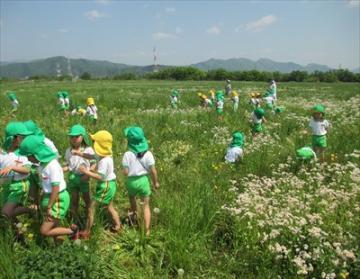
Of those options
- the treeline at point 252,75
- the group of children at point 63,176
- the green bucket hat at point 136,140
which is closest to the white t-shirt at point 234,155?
the group of children at point 63,176

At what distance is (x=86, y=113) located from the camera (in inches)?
543

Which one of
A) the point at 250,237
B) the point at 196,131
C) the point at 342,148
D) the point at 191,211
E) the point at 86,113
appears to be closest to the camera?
the point at 250,237

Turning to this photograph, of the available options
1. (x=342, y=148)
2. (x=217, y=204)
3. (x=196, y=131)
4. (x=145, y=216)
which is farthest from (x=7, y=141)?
(x=342, y=148)

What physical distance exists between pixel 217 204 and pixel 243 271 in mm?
1265

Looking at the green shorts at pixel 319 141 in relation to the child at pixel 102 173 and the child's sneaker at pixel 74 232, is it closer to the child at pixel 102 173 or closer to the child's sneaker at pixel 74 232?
the child at pixel 102 173

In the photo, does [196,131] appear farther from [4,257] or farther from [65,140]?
[4,257]

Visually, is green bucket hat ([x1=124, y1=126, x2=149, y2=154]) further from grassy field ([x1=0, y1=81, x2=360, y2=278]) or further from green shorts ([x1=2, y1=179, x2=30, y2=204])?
green shorts ([x1=2, y1=179, x2=30, y2=204])

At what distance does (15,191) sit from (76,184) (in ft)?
2.70

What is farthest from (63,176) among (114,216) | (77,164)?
(114,216)

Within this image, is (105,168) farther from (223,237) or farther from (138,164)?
(223,237)

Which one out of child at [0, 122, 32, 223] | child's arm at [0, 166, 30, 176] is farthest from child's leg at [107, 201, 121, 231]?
child's arm at [0, 166, 30, 176]

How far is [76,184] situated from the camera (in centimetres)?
530

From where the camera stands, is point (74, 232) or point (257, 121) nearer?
point (74, 232)

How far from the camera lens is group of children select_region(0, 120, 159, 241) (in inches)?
177
